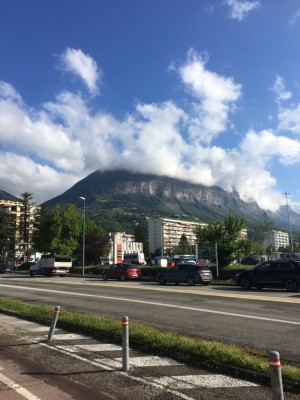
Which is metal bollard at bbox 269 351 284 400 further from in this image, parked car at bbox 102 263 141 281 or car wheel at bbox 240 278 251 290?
parked car at bbox 102 263 141 281

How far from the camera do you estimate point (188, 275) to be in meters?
28.0

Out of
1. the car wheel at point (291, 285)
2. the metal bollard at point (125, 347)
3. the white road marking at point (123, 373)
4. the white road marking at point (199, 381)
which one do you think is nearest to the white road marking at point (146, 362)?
the white road marking at point (123, 373)

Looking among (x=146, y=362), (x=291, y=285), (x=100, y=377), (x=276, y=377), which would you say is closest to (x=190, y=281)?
(x=291, y=285)

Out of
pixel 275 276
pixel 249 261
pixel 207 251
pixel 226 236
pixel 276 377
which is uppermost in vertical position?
pixel 226 236

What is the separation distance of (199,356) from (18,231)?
11824 centimetres

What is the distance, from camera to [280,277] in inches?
906

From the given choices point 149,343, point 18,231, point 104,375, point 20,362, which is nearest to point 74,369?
point 104,375

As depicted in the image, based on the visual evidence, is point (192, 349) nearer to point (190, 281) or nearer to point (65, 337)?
point (65, 337)

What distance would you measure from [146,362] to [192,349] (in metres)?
0.90

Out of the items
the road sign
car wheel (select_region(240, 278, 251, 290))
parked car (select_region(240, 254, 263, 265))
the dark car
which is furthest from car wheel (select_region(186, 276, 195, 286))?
parked car (select_region(240, 254, 263, 265))

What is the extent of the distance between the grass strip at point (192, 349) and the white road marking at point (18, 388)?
2.84 meters

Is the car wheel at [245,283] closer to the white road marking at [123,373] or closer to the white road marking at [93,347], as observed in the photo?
the white road marking at [93,347]

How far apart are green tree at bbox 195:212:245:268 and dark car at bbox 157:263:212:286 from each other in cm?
837

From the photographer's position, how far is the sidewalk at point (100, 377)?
5766mm
